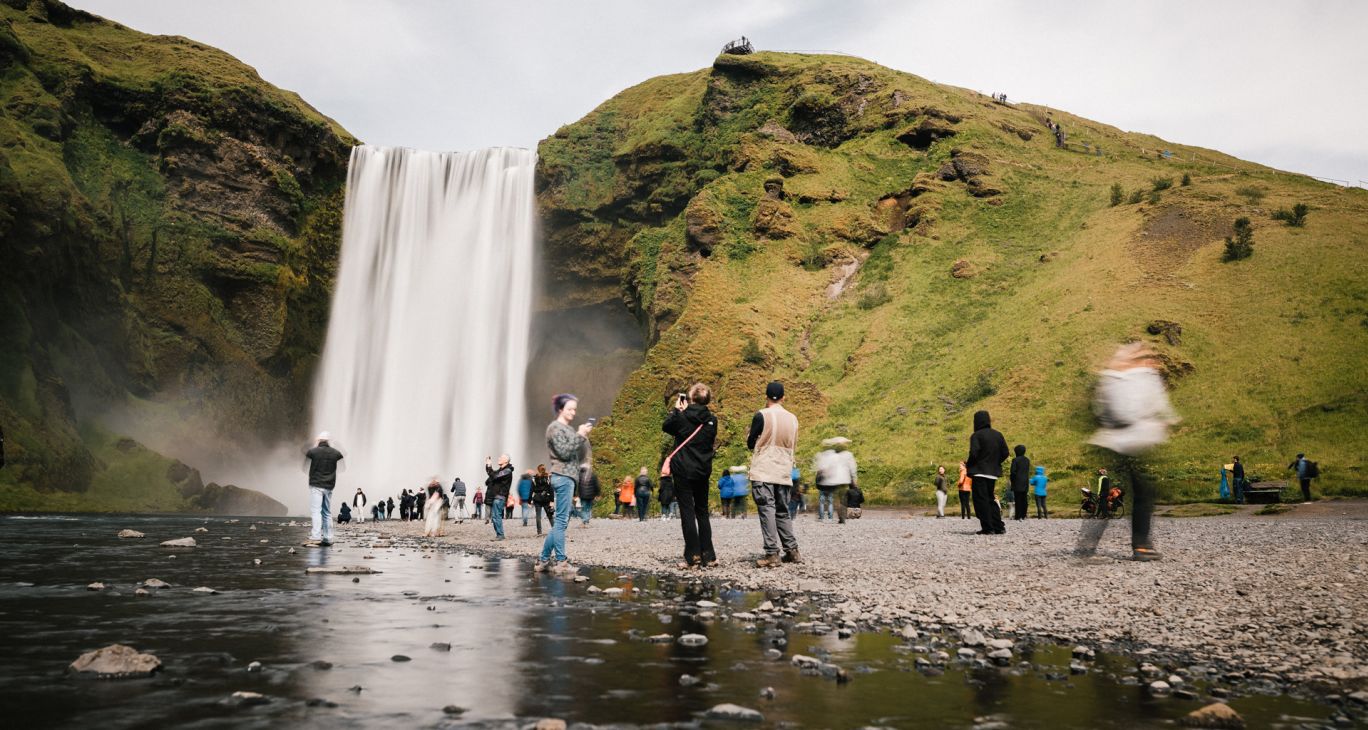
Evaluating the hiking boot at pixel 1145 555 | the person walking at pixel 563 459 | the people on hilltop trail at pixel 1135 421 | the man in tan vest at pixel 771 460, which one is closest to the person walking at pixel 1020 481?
the hiking boot at pixel 1145 555

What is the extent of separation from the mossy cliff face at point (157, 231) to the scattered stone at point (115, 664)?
2061 inches

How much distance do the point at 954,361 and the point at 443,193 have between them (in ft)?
135

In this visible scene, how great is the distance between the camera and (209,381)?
64.1 m

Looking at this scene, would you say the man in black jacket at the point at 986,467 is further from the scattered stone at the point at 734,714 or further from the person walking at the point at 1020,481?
the scattered stone at the point at 734,714

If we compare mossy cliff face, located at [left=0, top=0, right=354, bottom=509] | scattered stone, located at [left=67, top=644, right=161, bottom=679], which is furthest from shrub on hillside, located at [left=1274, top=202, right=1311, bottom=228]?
mossy cliff face, located at [left=0, top=0, right=354, bottom=509]

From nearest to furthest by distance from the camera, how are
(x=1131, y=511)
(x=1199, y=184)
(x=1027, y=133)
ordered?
(x=1131, y=511) → (x=1199, y=184) → (x=1027, y=133)

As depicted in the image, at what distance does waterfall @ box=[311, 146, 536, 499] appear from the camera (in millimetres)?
63969

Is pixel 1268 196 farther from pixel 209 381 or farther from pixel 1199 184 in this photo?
pixel 209 381

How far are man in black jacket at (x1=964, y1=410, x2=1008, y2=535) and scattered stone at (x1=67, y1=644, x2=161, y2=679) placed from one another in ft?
44.5

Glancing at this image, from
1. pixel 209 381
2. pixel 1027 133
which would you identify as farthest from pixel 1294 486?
pixel 209 381

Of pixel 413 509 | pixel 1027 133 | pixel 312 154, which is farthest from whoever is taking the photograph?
pixel 312 154

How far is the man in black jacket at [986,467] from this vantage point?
16.1 meters

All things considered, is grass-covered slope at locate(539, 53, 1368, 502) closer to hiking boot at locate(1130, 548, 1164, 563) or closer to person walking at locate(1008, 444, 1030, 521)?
person walking at locate(1008, 444, 1030, 521)

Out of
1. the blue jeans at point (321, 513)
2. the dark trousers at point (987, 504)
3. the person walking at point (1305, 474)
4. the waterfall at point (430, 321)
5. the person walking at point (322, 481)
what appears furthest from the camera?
the waterfall at point (430, 321)
